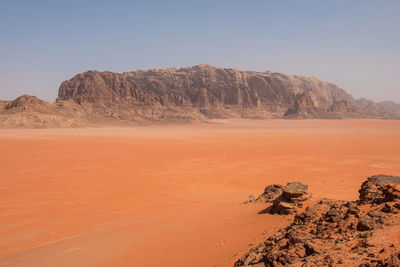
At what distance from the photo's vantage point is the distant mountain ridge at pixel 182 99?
7300cm

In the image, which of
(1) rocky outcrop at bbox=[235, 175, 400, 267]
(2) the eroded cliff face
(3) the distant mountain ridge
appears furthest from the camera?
(2) the eroded cliff face

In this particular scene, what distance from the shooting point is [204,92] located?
120938mm

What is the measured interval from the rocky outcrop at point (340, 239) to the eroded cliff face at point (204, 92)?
82.8 m

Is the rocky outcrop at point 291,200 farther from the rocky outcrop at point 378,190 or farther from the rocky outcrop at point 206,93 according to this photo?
the rocky outcrop at point 206,93

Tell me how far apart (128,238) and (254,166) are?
11029 mm

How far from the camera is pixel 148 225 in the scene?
20.2ft

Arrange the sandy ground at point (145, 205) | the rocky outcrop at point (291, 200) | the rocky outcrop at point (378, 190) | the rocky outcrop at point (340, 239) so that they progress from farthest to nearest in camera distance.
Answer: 1. the rocky outcrop at point (291, 200)
2. the sandy ground at point (145, 205)
3. the rocky outcrop at point (378, 190)
4. the rocky outcrop at point (340, 239)

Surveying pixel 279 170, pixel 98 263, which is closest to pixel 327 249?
pixel 98 263

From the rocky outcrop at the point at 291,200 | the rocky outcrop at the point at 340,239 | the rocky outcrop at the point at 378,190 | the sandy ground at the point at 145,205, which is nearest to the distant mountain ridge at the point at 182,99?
the sandy ground at the point at 145,205

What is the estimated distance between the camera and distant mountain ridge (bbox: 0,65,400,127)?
73.0 m

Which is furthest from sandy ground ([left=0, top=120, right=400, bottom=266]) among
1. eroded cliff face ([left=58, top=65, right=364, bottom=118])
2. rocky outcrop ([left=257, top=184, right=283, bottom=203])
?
eroded cliff face ([left=58, top=65, right=364, bottom=118])

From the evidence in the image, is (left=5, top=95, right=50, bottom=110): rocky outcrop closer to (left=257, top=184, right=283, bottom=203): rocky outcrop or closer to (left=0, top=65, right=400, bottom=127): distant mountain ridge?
(left=0, top=65, right=400, bottom=127): distant mountain ridge

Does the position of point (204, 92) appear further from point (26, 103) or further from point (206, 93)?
point (26, 103)

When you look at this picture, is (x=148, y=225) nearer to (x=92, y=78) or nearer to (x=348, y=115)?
(x=92, y=78)
